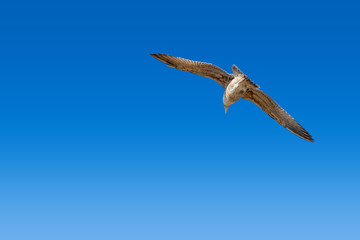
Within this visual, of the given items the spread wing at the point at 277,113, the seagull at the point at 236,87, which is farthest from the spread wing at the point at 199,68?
the spread wing at the point at 277,113

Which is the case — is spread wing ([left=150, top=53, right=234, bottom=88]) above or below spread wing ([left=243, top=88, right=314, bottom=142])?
above

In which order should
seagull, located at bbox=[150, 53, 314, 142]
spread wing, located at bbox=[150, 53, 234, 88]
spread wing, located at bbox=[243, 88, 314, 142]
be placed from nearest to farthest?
1. seagull, located at bbox=[150, 53, 314, 142]
2. spread wing, located at bbox=[150, 53, 234, 88]
3. spread wing, located at bbox=[243, 88, 314, 142]

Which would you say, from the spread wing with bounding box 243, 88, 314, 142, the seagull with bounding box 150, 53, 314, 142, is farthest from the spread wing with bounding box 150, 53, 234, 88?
the spread wing with bounding box 243, 88, 314, 142

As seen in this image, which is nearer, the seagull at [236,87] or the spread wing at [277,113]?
the seagull at [236,87]

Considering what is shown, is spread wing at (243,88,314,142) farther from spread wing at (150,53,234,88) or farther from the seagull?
spread wing at (150,53,234,88)

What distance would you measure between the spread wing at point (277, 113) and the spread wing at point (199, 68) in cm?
212

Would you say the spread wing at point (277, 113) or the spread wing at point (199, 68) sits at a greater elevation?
the spread wing at point (199, 68)

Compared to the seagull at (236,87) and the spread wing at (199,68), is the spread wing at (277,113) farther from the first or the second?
the spread wing at (199,68)

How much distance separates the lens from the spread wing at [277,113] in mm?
32844

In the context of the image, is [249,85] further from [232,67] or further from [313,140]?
[313,140]

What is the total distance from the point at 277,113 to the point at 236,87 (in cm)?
428

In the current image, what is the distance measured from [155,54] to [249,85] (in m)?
5.76

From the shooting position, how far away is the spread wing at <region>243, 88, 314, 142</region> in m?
32.8

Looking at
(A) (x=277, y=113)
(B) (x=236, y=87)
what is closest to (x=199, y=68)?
(B) (x=236, y=87)
